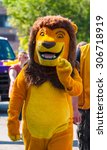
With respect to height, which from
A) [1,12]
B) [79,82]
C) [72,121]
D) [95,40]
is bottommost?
[72,121]

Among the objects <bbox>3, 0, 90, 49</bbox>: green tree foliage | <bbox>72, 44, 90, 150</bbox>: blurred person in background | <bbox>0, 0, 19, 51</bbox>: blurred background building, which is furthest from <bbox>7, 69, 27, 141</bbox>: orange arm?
<bbox>0, 0, 19, 51</bbox>: blurred background building

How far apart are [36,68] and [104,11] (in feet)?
2.61

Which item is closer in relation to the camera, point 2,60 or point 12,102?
point 12,102

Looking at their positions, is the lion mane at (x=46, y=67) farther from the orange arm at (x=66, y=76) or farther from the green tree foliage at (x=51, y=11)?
the green tree foliage at (x=51, y=11)

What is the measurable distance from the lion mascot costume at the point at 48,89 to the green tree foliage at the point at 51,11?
105ft

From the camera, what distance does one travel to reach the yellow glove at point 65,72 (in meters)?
4.99

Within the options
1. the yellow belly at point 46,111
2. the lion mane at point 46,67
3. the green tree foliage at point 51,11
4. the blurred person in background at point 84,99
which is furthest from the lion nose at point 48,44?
the green tree foliage at point 51,11

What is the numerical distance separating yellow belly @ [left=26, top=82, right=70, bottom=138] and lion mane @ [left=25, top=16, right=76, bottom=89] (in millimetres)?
54

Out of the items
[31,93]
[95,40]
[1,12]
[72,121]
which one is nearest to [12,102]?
[31,93]

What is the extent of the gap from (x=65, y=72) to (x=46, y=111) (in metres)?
0.37

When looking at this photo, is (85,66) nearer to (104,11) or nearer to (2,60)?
(104,11)

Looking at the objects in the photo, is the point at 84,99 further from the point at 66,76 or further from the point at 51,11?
the point at 51,11

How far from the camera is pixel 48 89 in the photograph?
5102mm

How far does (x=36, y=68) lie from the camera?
5.18 meters
